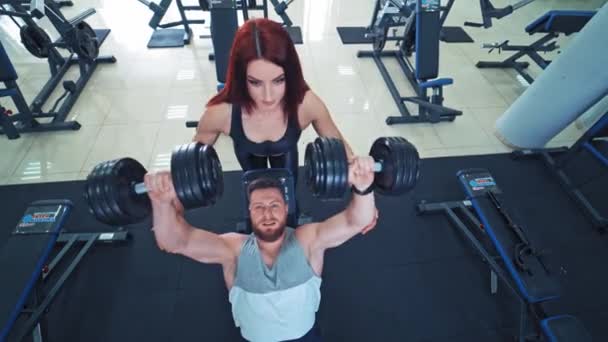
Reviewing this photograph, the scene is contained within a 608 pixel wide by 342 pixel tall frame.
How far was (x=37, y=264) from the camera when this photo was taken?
164 centimetres

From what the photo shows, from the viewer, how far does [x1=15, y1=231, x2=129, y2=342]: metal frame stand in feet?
5.23

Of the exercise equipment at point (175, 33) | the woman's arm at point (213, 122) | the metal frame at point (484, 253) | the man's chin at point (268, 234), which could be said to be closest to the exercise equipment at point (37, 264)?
the woman's arm at point (213, 122)

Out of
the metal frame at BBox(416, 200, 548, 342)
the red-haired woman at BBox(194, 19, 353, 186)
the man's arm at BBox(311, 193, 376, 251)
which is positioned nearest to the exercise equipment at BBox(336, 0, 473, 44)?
the metal frame at BBox(416, 200, 548, 342)

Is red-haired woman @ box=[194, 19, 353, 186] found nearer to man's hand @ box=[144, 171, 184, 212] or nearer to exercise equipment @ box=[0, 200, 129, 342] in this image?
man's hand @ box=[144, 171, 184, 212]

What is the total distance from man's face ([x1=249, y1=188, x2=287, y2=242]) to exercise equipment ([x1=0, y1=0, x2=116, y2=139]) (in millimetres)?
2402

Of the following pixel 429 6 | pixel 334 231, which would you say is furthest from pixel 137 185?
pixel 429 6

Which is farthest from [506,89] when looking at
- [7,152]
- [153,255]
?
[7,152]

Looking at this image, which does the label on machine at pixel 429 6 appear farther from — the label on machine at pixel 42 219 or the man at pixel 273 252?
the label on machine at pixel 42 219

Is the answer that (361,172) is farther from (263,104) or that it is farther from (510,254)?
(510,254)

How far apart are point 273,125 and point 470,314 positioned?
1.49 metres

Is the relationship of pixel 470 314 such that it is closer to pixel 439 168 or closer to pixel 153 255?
pixel 439 168

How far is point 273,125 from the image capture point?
1.51m

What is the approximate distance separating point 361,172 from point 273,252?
1.51 feet

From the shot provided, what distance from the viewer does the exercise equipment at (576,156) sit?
228 cm
